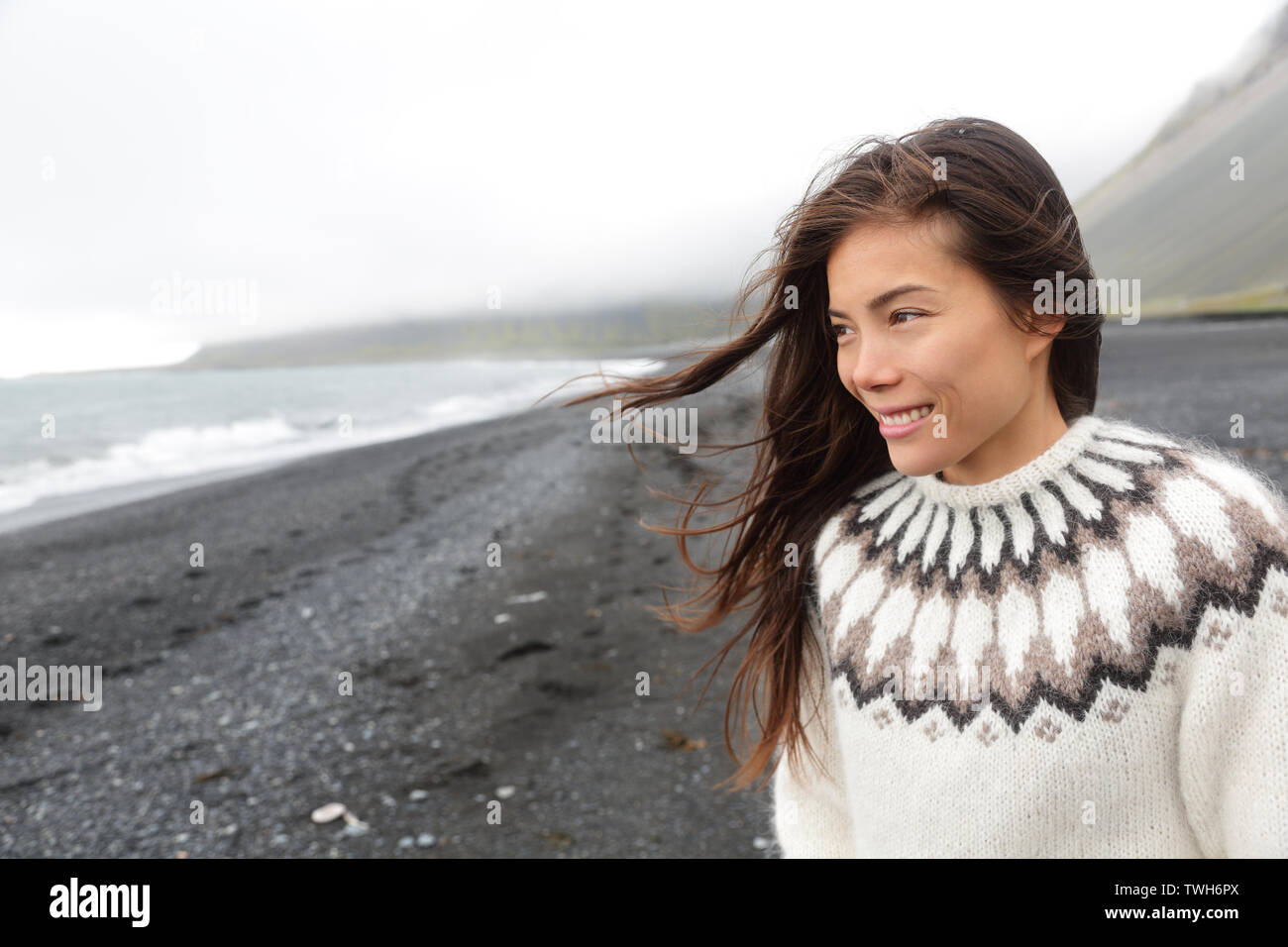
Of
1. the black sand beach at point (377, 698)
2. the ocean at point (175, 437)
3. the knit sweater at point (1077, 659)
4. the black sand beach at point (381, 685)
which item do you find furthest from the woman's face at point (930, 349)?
the ocean at point (175, 437)

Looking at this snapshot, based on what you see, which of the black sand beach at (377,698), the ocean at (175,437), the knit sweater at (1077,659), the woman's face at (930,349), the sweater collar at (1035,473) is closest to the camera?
the knit sweater at (1077,659)

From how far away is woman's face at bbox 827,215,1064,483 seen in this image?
171cm

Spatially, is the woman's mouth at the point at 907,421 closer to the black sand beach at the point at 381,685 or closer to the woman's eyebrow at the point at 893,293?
the woman's eyebrow at the point at 893,293

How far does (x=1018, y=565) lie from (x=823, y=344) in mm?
838

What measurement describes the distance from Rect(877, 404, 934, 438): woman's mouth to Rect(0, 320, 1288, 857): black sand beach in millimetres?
2667

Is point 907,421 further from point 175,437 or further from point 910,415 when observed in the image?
point 175,437

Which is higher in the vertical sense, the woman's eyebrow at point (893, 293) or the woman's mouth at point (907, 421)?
the woman's eyebrow at point (893, 293)

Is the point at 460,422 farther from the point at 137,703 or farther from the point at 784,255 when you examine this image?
the point at 784,255

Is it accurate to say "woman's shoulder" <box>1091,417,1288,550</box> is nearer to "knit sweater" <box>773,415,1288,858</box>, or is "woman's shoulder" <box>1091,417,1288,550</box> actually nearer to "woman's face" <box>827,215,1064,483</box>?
"knit sweater" <box>773,415,1288,858</box>

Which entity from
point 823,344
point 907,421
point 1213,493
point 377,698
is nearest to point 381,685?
point 377,698

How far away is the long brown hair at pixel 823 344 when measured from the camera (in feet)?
5.78

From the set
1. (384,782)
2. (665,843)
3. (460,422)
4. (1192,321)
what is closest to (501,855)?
(665,843)

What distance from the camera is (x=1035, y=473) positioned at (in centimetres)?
184

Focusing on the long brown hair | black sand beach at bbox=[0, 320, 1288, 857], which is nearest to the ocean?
black sand beach at bbox=[0, 320, 1288, 857]
